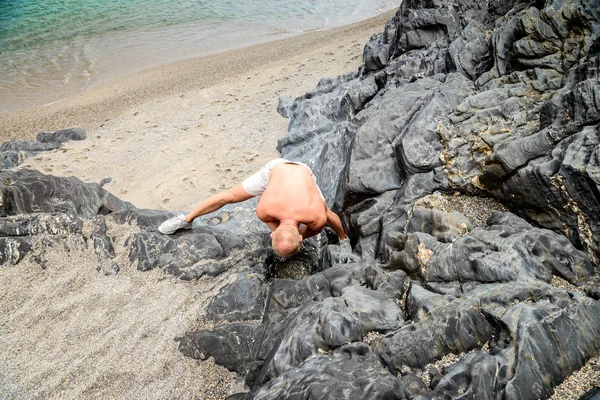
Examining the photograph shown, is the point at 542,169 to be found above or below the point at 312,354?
above

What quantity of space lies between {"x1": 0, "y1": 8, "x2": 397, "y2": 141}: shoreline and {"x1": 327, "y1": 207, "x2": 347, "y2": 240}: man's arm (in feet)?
24.1

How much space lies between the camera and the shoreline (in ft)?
34.4

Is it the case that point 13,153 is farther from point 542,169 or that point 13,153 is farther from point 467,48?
point 542,169

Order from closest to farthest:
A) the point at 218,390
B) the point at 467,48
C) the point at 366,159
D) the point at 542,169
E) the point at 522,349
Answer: the point at 522,349, the point at 218,390, the point at 542,169, the point at 366,159, the point at 467,48

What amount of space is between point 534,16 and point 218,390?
5712mm

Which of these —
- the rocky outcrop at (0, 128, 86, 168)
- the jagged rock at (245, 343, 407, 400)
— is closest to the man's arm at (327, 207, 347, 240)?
the jagged rock at (245, 343, 407, 400)

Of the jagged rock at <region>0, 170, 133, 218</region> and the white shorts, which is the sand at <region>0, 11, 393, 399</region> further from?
the white shorts

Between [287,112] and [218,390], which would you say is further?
[287,112]

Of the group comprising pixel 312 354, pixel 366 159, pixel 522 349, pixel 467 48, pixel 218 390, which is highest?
pixel 467 48

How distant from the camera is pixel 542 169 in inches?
147

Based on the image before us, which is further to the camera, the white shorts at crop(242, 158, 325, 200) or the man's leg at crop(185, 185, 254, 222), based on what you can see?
the white shorts at crop(242, 158, 325, 200)

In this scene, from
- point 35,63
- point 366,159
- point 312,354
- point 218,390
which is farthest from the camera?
point 35,63

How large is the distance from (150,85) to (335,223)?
964cm

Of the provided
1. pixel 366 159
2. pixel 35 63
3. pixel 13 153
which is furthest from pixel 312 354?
pixel 35 63
